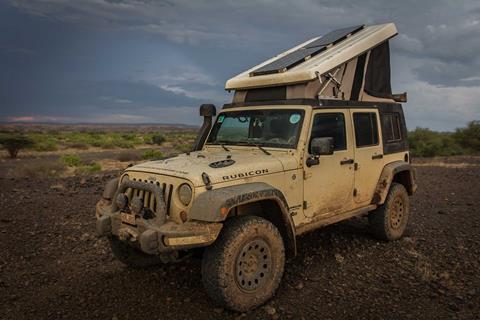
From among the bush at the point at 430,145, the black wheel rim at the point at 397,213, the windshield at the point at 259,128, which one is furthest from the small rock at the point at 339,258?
the bush at the point at 430,145

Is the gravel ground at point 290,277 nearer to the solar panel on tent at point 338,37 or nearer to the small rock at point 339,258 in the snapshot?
the small rock at point 339,258

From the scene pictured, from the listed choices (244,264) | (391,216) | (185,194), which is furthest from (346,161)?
(185,194)

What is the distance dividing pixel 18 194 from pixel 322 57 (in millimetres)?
8051

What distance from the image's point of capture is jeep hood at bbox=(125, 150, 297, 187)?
13.0 ft

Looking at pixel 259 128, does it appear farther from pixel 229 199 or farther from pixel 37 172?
pixel 37 172

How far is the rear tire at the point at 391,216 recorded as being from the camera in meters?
6.14

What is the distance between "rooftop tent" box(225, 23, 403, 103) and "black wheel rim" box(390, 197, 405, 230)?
164 centimetres

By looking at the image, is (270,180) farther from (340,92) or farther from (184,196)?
(340,92)

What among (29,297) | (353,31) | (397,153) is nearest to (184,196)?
(29,297)

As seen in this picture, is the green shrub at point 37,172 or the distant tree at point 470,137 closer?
the green shrub at point 37,172

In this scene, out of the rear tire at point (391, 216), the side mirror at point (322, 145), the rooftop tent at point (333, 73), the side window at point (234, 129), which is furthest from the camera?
the rear tire at point (391, 216)

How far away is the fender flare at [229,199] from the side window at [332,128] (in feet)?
3.49

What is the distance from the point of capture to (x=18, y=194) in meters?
9.92

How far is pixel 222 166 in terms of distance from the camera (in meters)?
4.14
